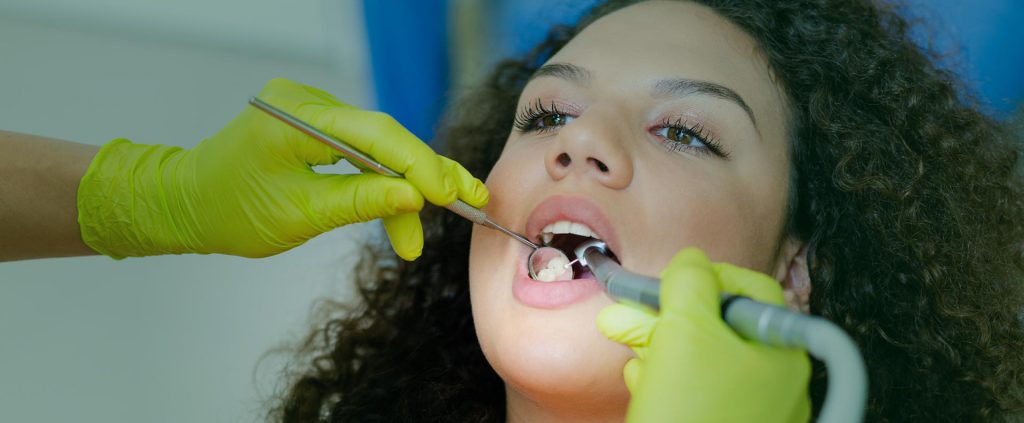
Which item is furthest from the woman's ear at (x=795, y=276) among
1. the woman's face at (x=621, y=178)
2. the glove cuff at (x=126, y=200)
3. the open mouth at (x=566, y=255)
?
the glove cuff at (x=126, y=200)

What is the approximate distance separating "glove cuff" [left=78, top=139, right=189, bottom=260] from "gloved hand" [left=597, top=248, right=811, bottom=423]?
0.84 m

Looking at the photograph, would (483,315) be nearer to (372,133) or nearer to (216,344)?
(372,133)

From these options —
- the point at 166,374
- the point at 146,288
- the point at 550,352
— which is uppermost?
the point at 550,352

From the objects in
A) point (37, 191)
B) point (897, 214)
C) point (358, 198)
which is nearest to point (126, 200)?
point (37, 191)

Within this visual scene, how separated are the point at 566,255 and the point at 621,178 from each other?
6.6 inches

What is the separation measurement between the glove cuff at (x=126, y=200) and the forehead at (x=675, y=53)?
672 mm

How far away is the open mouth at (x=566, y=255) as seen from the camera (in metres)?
1.30

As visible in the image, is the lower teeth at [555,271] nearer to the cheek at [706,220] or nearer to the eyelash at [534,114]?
the cheek at [706,220]

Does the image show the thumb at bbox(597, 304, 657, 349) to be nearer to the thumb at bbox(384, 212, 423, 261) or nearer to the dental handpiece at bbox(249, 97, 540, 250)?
the dental handpiece at bbox(249, 97, 540, 250)

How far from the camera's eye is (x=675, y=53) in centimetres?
141

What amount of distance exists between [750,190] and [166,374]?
1665mm

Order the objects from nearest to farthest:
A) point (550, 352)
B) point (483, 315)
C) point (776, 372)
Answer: point (776, 372), point (550, 352), point (483, 315)

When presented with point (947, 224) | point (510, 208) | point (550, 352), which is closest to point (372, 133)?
point (510, 208)

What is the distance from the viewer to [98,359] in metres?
2.31
